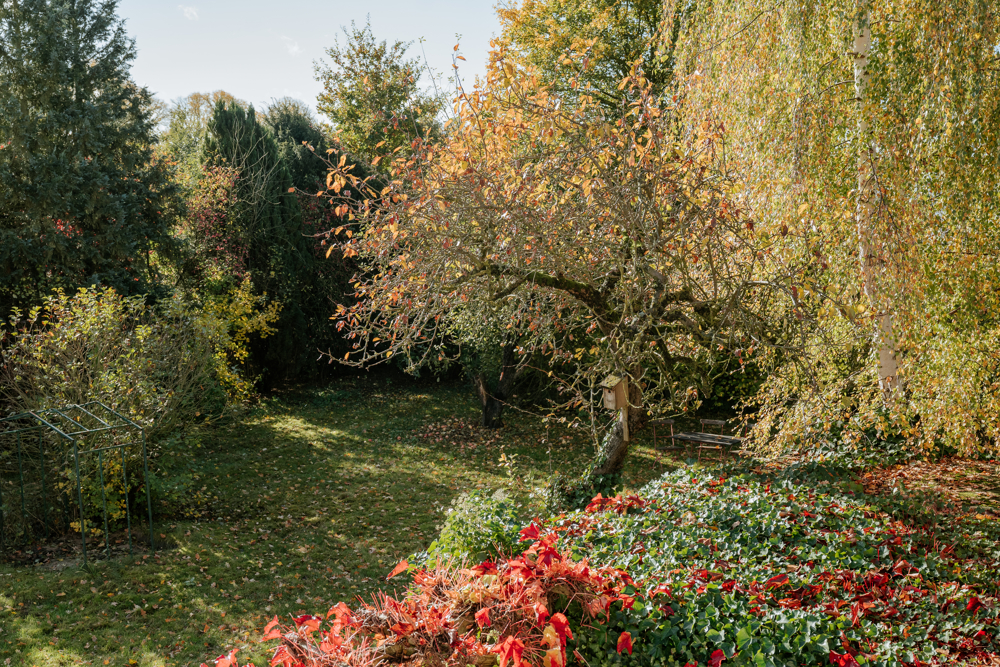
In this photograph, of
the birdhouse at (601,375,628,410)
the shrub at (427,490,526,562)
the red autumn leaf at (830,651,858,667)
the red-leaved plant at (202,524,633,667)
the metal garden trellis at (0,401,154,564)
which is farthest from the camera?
the metal garden trellis at (0,401,154,564)

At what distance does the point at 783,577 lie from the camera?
12.7 ft

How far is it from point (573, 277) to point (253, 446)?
766 cm

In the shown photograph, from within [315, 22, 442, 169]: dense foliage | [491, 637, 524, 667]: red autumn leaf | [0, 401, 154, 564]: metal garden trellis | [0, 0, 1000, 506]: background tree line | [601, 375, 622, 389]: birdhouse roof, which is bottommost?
[0, 401, 154, 564]: metal garden trellis

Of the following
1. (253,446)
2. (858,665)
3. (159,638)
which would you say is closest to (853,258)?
(858,665)

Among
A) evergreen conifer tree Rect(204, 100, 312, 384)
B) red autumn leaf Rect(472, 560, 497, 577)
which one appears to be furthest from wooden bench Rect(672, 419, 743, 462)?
evergreen conifer tree Rect(204, 100, 312, 384)

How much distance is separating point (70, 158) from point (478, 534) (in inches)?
416

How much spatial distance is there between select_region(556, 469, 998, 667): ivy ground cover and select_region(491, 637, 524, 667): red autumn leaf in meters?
0.74

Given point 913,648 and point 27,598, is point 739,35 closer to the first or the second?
point 913,648

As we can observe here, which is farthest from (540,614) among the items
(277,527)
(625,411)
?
(277,527)

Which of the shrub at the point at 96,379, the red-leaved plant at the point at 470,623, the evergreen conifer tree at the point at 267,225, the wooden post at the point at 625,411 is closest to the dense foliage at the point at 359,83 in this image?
the evergreen conifer tree at the point at 267,225

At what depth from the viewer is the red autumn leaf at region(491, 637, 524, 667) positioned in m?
2.16

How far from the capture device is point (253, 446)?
1088 centimetres

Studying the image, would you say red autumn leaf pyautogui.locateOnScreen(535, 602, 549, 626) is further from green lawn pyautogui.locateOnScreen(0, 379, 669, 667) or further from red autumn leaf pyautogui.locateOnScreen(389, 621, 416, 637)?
green lawn pyautogui.locateOnScreen(0, 379, 669, 667)

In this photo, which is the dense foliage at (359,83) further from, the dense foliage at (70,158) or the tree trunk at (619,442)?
the tree trunk at (619,442)
